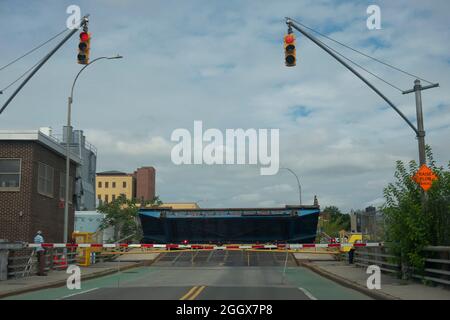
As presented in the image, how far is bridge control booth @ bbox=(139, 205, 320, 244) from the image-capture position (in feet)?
99.3

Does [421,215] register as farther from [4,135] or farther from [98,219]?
[98,219]

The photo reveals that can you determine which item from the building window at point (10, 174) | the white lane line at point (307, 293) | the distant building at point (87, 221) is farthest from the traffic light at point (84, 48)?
the distant building at point (87, 221)

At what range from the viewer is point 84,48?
15.9 metres

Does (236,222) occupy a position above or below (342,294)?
above

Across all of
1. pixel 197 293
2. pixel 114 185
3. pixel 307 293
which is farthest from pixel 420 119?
pixel 114 185

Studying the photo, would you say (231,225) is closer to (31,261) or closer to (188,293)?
(31,261)

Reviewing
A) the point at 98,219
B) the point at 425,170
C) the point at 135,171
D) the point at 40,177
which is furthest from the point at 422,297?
the point at 135,171

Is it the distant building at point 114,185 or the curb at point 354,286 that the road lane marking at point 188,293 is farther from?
the distant building at point 114,185

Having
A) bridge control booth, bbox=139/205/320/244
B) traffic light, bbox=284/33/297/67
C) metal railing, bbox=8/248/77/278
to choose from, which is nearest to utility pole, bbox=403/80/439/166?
traffic light, bbox=284/33/297/67

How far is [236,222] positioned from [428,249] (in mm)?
15508

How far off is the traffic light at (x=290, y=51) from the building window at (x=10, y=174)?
18.0 meters

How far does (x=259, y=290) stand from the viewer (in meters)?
16.2

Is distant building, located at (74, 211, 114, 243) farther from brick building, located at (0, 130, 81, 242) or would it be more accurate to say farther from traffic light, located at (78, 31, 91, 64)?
traffic light, located at (78, 31, 91, 64)

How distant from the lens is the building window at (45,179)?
29.6 metres
